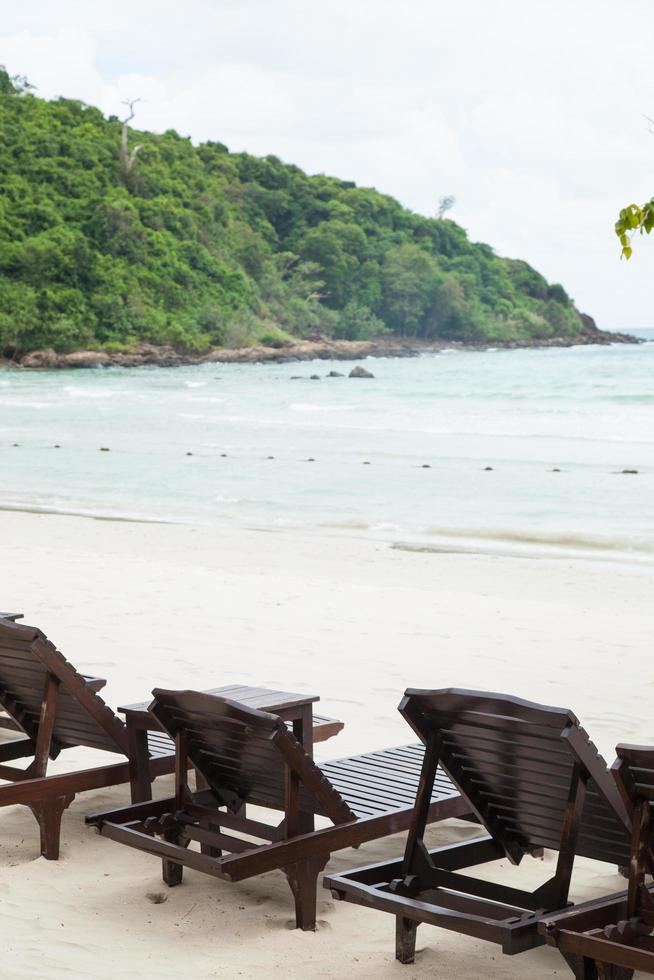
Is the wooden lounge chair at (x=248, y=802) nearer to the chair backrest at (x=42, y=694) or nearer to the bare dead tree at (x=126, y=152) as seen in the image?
the chair backrest at (x=42, y=694)

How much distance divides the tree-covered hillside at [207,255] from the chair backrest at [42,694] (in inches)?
2692

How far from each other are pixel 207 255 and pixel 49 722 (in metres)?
86.1

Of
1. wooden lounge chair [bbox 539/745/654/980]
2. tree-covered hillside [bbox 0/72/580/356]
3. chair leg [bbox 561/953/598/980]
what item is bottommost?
chair leg [bbox 561/953/598/980]

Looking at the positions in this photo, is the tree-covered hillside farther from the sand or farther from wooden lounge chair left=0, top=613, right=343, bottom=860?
wooden lounge chair left=0, top=613, right=343, bottom=860

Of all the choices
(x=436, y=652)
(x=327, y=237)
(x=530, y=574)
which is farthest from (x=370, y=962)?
(x=327, y=237)

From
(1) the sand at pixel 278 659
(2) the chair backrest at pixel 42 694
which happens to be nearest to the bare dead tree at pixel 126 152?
(1) the sand at pixel 278 659

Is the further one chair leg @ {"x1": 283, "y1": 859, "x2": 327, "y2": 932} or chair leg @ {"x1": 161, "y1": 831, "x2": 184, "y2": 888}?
chair leg @ {"x1": 161, "y1": 831, "x2": 184, "y2": 888}

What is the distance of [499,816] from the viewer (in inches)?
137

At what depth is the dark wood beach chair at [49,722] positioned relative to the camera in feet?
13.8

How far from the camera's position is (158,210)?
86.3m

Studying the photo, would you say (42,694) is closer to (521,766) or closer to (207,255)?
(521,766)

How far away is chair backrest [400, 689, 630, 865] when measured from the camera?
10.1ft

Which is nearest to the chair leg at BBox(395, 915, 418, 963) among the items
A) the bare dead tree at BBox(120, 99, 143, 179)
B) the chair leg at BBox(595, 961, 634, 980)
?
the chair leg at BBox(595, 961, 634, 980)

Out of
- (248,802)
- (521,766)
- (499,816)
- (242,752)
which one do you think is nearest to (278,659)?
(248,802)
